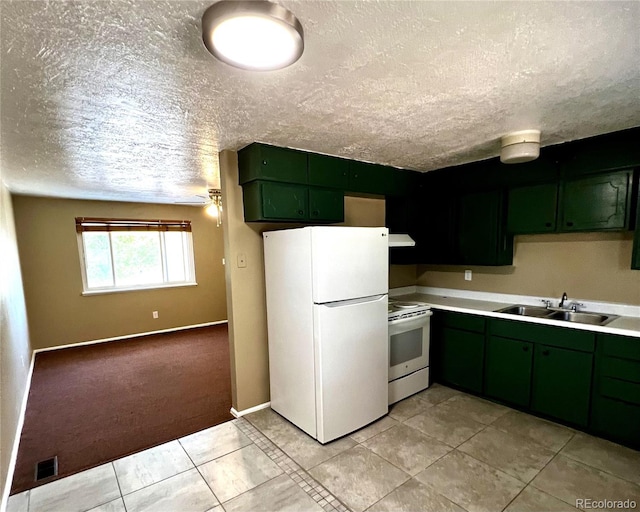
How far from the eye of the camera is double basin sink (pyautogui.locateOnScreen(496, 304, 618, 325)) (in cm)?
272

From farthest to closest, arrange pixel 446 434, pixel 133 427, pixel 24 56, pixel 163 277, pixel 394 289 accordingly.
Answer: pixel 163 277 → pixel 394 289 → pixel 133 427 → pixel 446 434 → pixel 24 56

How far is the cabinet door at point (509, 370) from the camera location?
2.74 meters

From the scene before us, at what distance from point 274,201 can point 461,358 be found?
2.35 m

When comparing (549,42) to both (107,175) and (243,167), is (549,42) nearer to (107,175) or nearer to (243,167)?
(243,167)

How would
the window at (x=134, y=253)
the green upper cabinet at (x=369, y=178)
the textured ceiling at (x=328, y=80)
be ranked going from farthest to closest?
the window at (x=134, y=253), the green upper cabinet at (x=369, y=178), the textured ceiling at (x=328, y=80)

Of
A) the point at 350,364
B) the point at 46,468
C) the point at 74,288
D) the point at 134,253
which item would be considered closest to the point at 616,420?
the point at 350,364

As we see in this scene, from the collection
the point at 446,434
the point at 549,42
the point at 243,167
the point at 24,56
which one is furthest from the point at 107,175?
the point at 446,434

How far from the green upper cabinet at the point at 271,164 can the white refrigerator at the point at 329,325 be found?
0.46 metres

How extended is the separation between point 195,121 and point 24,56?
33.7 inches

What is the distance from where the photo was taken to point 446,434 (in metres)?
2.53

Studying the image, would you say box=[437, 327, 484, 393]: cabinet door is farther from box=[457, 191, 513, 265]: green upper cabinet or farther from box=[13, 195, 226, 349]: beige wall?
box=[13, 195, 226, 349]: beige wall

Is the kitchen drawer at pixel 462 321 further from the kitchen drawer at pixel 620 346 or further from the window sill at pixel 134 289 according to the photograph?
the window sill at pixel 134 289

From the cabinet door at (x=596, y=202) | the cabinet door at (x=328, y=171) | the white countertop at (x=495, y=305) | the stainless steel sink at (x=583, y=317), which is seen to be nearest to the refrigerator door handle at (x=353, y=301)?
the white countertop at (x=495, y=305)

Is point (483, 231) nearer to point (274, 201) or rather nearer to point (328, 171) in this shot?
point (328, 171)
